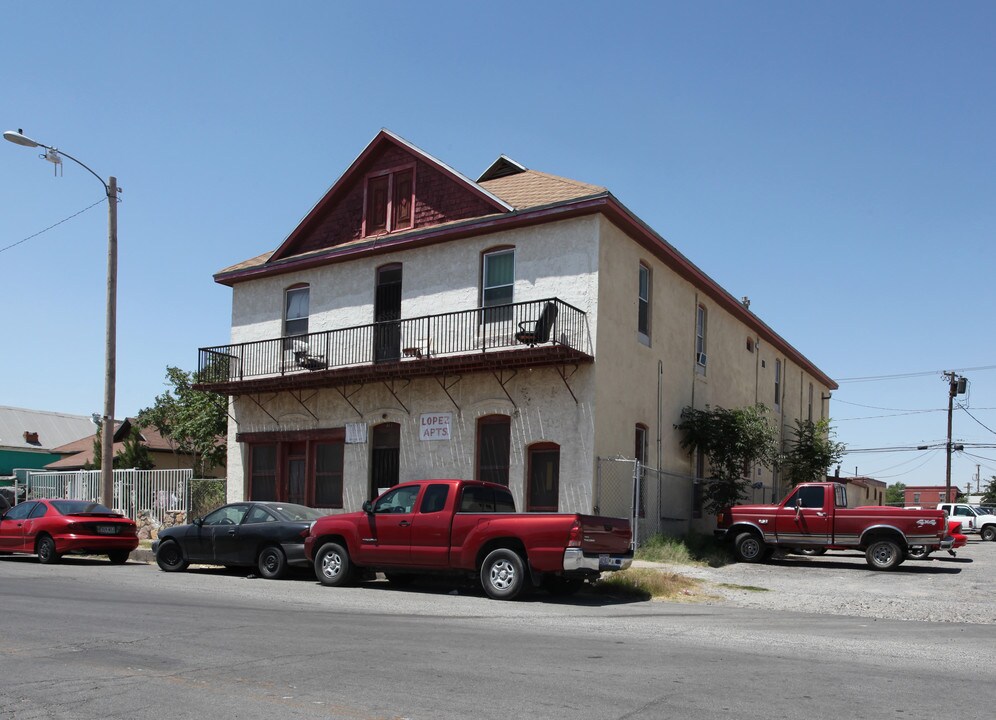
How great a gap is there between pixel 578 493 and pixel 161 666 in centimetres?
1308

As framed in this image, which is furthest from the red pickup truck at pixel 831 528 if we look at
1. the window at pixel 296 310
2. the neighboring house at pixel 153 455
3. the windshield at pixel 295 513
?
the neighboring house at pixel 153 455

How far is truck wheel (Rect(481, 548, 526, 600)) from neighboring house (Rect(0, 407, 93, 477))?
49.4 m

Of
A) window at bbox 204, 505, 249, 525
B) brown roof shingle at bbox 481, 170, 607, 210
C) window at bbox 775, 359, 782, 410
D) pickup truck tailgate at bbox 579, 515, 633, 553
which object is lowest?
window at bbox 204, 505, 249, 525

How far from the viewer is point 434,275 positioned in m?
22.7

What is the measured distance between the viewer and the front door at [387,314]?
75.0 feet

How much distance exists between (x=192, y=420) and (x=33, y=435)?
2724cm

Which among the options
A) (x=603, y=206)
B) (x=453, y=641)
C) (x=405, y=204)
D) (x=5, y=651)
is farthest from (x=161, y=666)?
(x=405, y=204)

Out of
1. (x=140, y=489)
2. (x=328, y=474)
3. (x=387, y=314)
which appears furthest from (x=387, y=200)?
(x=140, y=489)

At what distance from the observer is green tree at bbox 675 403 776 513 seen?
23.7 metres

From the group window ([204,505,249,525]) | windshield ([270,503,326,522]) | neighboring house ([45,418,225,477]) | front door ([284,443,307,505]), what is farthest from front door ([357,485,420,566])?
neighboring house ([45,418,225,477])

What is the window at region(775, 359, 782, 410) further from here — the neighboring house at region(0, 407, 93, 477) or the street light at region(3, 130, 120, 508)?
the neighboring house at region(0, 407, 93, 477)

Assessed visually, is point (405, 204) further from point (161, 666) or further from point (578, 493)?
point (161, 666)

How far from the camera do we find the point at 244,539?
1630cm

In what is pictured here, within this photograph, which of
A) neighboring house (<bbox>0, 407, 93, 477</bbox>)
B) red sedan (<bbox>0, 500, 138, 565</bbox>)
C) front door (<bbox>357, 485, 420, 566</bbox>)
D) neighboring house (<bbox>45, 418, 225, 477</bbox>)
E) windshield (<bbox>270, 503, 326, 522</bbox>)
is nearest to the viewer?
front door (<bbox>357, 485, 420, 566</bbox>)
